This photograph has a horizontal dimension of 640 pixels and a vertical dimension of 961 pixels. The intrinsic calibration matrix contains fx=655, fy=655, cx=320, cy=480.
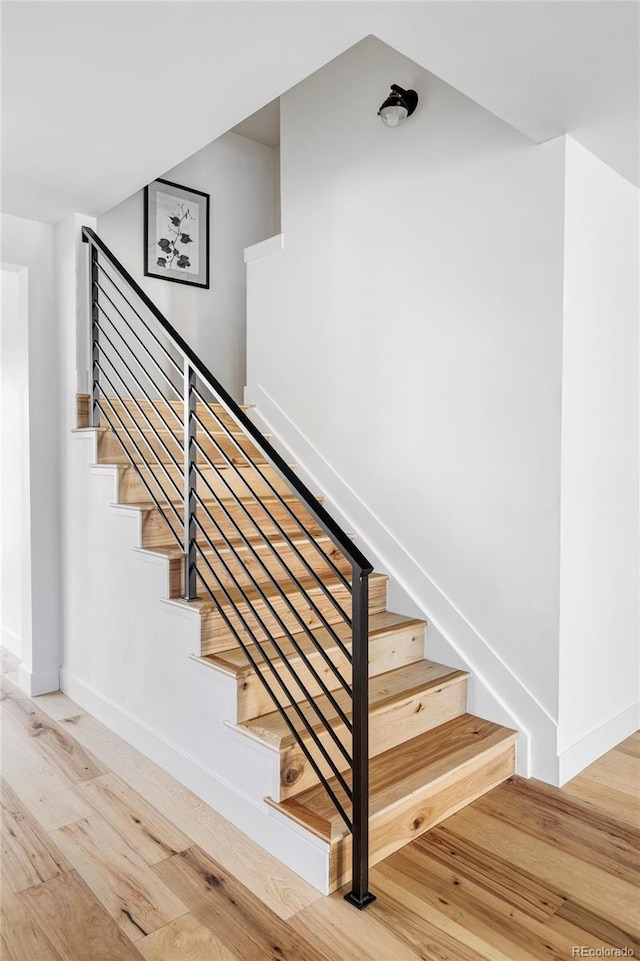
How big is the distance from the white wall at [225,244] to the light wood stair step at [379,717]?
2666 millimetres

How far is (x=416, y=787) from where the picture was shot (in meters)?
2.06

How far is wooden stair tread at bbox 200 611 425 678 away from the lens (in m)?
2.22

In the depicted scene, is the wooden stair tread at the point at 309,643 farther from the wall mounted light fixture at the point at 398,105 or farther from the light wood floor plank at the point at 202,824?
the wall mounted light fixture at the point at 398,105

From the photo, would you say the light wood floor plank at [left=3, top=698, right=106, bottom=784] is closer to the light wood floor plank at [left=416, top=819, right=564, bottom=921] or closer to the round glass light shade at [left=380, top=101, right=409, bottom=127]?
the light wood floor plank at [left=416, top=819, right=564, bottom=921]

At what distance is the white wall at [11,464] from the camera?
139 inches

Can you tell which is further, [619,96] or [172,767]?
[172,767]

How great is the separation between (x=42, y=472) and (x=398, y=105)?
7.81ft

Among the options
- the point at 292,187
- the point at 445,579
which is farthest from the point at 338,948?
the point at 292,187

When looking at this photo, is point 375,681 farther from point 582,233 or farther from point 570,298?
point 582,233

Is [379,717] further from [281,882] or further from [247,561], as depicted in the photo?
[247,561]

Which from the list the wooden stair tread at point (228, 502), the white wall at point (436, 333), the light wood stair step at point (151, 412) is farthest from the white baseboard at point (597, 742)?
the light wood stair step at point (151, 412)

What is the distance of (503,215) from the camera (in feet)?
8.21

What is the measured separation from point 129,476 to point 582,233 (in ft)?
Answer: 6.73

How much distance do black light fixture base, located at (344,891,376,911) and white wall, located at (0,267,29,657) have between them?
2.44 m
